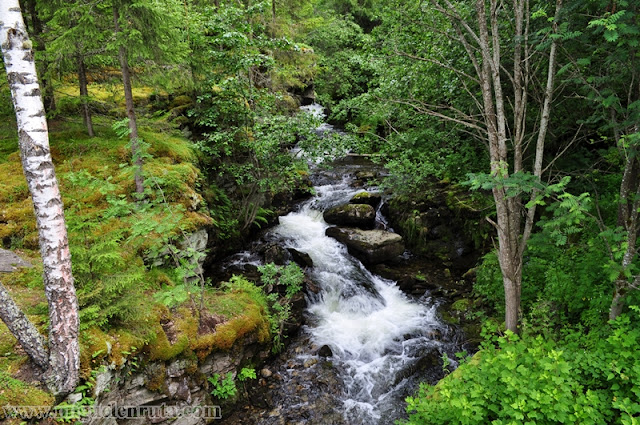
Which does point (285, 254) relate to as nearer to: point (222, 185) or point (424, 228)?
point (222, 185)

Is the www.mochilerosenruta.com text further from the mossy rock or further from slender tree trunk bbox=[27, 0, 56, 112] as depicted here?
slender tree trunk bbox=[27, 0, 56, 112]

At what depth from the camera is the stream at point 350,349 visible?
257 inches

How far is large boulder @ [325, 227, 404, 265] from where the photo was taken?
1130cm

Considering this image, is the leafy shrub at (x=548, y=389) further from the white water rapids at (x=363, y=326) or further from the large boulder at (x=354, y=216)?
the large boulder at (x=354, y=216)

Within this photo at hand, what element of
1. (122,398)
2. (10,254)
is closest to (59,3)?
(10,254)

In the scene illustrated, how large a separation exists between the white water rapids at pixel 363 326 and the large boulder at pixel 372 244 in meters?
0.32

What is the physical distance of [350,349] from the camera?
8.09 m

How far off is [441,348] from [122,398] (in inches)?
257

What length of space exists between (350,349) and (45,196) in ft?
21.9

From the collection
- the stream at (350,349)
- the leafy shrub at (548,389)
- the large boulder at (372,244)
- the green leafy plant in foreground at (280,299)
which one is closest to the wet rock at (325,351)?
the stream at (350,349)

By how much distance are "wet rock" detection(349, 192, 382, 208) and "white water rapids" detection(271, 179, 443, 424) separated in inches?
83.6

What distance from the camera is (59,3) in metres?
7.22

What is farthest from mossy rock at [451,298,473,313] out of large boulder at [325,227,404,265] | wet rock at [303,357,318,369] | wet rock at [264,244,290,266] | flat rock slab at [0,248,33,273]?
flat rock slab at [0,248,33,273]

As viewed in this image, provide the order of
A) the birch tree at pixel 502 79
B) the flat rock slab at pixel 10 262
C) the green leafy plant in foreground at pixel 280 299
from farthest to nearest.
Answer: 1. the green leafy plant in foreground at pixel 280 299
2. the flat rock slab at pixel 10 262
3. the birch tree at pixel 502 79
